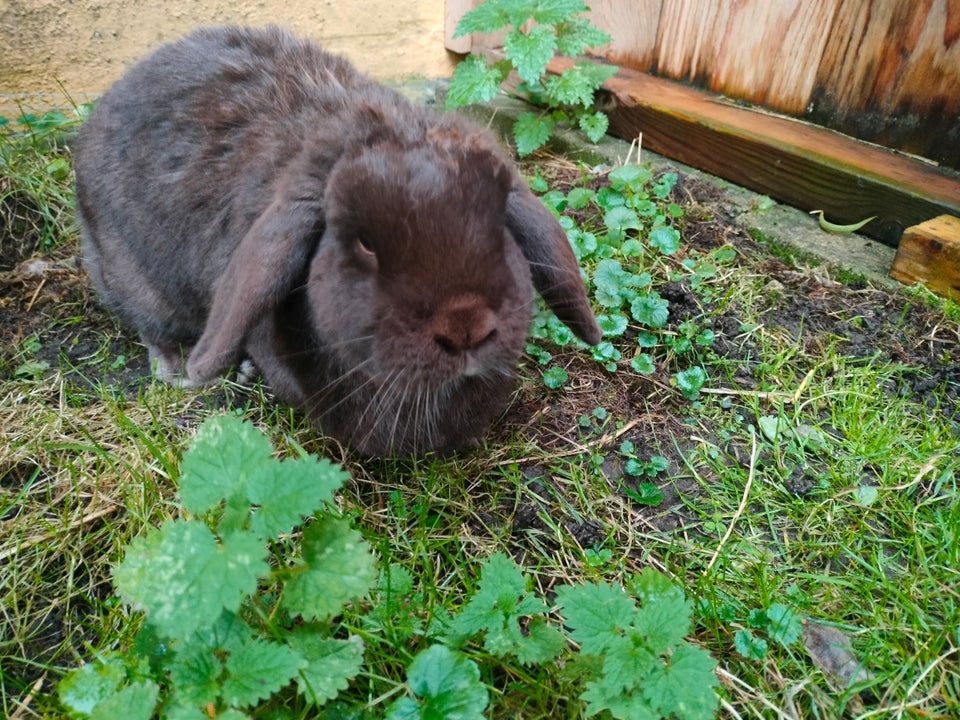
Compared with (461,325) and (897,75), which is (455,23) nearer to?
(897,75)

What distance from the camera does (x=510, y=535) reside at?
2.29 meters

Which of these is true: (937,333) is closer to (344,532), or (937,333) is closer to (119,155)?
(344,532)

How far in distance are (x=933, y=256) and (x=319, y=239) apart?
246cm

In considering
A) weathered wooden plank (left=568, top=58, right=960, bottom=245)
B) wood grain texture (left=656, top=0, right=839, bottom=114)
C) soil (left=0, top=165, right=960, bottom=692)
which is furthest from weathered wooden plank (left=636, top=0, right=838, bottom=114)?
soil (left=0, top=165, right=960, bottom=692)

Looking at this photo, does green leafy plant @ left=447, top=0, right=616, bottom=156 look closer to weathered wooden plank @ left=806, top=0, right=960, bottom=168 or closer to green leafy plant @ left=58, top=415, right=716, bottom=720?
weathered wooden plank @ left=806, top=0, right=960, bottom=168

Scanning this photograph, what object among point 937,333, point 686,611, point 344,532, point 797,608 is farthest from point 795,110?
point 344,532

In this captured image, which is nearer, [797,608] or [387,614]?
[387,614]

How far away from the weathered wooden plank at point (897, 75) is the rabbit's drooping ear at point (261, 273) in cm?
280

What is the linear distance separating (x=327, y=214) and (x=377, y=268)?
26 cm

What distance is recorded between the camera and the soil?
240cm

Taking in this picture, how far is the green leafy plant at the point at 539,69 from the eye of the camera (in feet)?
12.3

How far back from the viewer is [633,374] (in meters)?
2.82

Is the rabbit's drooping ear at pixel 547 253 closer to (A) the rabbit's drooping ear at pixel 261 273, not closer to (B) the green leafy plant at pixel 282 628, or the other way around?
(A) the rabbit's drooping ear at pixel 261 273

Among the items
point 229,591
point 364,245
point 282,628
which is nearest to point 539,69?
point 364,245
